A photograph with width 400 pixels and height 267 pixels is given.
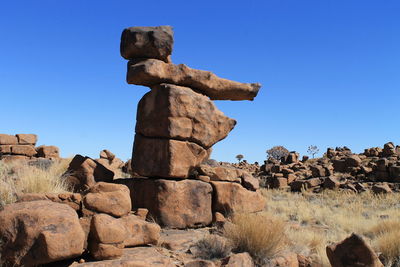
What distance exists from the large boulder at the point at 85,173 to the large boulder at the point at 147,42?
286 cm

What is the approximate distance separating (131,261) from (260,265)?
2542mm

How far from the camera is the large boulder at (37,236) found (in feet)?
15.7

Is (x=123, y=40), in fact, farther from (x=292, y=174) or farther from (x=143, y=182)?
(x=292, y=174)

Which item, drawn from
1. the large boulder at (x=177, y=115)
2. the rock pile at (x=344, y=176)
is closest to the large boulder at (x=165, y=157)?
the large boulder at (x=177, y=115)

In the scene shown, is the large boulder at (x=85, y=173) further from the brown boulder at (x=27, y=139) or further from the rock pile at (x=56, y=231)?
the brown boulder at (x=27, y=139)

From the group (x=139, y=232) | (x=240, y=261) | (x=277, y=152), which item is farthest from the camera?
(x=277, y=152)

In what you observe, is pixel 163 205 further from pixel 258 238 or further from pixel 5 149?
pixel 5 149

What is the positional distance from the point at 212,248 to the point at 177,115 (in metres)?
3.38

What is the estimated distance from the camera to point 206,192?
31.2ft

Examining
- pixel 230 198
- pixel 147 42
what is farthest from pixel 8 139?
pixel 230 198

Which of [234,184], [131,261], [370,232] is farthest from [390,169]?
[131,261]

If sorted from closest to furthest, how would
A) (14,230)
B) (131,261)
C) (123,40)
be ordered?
(14,230) < (131,261) < (123,40)

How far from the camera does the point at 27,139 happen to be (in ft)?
66.5

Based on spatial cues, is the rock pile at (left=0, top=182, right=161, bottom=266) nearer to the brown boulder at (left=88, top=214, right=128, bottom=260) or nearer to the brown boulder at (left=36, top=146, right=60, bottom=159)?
the brown boulder at (left=88, top=214, right=128, bottom=260)
